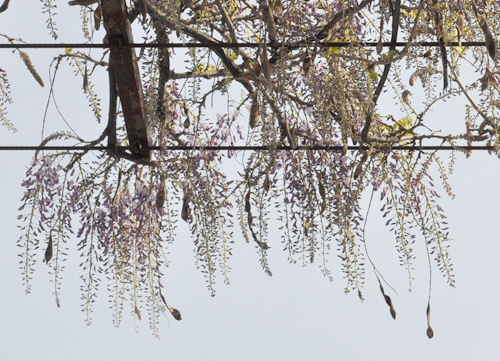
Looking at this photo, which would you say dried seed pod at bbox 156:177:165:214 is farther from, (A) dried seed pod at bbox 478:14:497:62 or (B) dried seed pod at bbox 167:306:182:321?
(A) dried seed pod at bbox 478:14:497:62

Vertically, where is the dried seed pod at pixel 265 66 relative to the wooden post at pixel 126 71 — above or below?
below

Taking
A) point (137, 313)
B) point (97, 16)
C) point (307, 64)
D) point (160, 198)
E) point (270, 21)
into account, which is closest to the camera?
point (270, 21)

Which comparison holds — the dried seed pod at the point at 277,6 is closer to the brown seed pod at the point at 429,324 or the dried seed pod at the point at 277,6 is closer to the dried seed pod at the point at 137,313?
the brown seed pod at the point at 429,324

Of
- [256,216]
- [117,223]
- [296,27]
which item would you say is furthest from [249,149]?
[117,223]

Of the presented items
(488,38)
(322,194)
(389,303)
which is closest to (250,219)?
(322,194)

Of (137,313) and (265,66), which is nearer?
(265,66)

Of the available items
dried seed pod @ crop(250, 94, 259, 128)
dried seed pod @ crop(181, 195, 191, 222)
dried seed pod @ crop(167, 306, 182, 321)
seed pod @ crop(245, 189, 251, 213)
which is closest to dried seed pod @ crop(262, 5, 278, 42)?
dried seed pod @ crop(250, 94, 259, 128)

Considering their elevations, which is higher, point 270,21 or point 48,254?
point 270,21

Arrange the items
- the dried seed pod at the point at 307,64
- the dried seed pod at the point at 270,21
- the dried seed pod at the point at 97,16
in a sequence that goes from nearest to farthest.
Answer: the dried seed pod at the point at 270,21 < the dried seed pod at the point at 97,16 < the dried seed pod at the point at 307,64

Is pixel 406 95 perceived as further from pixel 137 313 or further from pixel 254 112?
pixel 137 313

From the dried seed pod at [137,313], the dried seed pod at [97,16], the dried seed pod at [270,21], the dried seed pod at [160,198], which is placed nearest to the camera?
the dried seed pod at [270,21]

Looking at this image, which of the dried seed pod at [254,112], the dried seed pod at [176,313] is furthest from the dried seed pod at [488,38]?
the dried seed pod at [176,313]

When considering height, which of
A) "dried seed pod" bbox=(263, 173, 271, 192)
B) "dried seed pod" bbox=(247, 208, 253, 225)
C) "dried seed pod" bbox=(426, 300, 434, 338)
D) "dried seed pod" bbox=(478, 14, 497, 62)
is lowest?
"dried seed pod" bbox=(426, 300, 434, 338)

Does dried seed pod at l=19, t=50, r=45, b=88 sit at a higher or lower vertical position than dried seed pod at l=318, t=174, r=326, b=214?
higher
